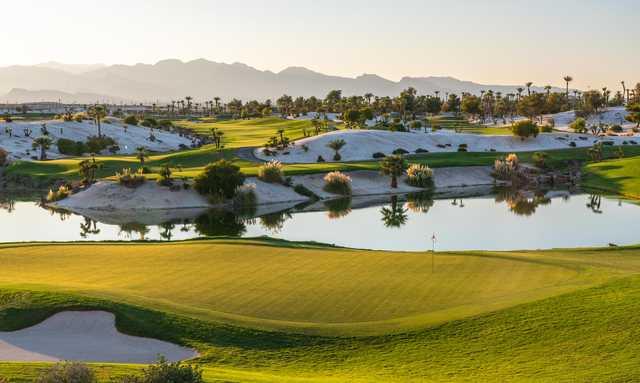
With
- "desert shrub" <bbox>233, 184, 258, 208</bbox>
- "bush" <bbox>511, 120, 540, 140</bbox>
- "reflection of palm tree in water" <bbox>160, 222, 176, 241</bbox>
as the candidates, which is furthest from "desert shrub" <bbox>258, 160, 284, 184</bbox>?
"bush" <bbox>511, 120, 540, 140</bbox>

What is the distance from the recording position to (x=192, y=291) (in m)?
28.0

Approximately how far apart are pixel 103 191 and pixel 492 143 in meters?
80.4

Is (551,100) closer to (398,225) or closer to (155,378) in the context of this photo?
(398,225)

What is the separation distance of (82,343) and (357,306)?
1020cm

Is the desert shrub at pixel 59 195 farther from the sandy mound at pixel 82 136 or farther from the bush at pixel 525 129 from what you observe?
the bush at pixel 525 129

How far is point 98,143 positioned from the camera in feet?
420

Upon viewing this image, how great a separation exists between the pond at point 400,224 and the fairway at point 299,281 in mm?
16401

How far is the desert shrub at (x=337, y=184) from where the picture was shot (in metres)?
88.9

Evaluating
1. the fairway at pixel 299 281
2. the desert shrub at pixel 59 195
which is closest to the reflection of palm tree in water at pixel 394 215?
the fairway at pixel 299 281

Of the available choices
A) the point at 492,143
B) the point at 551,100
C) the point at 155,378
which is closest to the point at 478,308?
the point at 155,378

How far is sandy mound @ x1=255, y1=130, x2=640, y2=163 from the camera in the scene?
4609 inches

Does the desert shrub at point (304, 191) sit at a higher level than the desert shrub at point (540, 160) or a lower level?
lower

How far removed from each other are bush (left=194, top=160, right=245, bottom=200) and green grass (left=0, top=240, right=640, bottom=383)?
4143 centimetres

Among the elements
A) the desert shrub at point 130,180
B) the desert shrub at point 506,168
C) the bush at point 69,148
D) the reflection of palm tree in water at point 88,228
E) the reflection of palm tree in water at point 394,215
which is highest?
the bush at point 69,148
